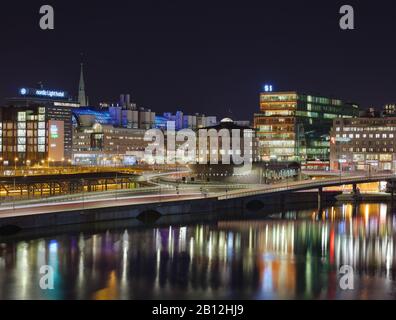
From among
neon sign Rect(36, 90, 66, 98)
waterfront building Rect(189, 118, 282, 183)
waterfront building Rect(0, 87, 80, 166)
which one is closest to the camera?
waterfront building Rect(189, 118, 282, 183)

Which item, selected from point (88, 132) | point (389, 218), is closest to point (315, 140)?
point (88, 132)

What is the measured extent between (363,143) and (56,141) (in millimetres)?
70041

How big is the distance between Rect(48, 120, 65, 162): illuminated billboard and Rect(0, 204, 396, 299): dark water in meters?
90.9

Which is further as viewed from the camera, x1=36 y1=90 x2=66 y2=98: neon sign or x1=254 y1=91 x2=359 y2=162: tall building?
x1=36 y1=90 x2=66 y2=98: neon sign

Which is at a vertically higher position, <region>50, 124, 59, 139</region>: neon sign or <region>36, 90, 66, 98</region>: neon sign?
<region>36, 90, 66, 98</region>: neon sign

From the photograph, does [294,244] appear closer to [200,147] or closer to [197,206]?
[197,206]

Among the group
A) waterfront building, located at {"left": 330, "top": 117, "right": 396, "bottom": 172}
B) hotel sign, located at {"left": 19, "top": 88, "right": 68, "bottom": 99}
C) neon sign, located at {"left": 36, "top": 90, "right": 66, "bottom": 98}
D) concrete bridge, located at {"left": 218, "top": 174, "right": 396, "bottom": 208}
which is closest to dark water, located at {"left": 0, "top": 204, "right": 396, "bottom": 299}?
concrete bridge, located at {"left": 218, "top": 174, "right": 396, "bottom": 208}

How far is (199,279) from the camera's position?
3916 centimetres

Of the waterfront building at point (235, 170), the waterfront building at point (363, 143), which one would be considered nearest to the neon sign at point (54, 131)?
the waterfront building at point (235, 170)

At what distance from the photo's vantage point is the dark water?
119 feet

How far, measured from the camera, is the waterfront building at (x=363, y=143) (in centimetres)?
13400

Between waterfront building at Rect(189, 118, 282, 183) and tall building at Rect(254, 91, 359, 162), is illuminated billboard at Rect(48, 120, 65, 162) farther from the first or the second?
waterfront building at Rect(189, 118, 282, 183)

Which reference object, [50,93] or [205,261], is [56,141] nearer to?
[50,93]

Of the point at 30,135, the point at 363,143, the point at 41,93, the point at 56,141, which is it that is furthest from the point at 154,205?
the point at 41,93
